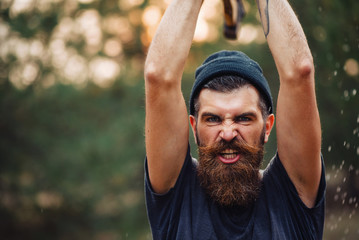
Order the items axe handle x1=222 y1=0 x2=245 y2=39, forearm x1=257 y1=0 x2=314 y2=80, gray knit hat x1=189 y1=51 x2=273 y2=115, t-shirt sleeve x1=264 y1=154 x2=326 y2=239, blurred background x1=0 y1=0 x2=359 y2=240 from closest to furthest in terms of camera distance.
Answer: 1. forearm x1=257 y1=0 x2=314 y2=80
2. t-shirt sleeve x1=264 y1=154 x2=326 y2=239
3. gray knit hat x1=189 y1=51 x2=273 y2=115
4. axe handle x1=222 y1=0 x2=245 y2=39
5. blurred background x1=0 y1=0 x2=359 y2=240

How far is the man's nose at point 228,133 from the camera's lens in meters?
2.06

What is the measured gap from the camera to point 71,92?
9.46 meters

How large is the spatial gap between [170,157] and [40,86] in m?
7.88

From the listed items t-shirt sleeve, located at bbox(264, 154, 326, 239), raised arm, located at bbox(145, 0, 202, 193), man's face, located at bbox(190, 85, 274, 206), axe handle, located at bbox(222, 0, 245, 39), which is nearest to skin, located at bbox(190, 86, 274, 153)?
man's face, located at bbox(190, 85, 274, 206)

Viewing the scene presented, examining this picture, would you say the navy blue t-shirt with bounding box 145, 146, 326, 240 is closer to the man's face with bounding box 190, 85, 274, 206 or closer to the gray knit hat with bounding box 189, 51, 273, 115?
the man's face with bounding box 190, 85, 274, 206

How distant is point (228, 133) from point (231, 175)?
24 cm

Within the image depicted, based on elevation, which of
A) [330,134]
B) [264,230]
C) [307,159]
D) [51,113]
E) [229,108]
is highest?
[229,108]

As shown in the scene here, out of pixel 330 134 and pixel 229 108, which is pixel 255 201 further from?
pixel 330 134

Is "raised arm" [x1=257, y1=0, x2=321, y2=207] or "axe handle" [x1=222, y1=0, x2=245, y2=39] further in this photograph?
"axe handle" [x1=222, y1=0, x2=245, y2=39]

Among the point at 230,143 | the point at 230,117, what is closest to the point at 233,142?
the point at 230,143

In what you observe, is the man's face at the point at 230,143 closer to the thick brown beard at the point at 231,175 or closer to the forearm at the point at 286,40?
the thick brown beard at the point at 231,175

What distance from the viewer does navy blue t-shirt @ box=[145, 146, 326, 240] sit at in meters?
2.02

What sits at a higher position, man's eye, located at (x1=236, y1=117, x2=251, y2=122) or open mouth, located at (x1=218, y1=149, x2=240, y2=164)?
man's eye, located at (x1=236, y1=117, x2=251, y2=122)

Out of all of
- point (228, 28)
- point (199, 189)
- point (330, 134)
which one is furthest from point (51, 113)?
point (199, 189)
